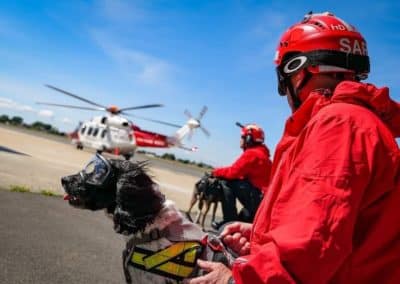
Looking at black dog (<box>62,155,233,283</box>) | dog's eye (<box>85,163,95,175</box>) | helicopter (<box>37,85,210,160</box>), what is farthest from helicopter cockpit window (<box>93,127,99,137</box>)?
black dog (<box>62,155,233,283</box>)

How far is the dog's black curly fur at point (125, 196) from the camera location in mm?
2902

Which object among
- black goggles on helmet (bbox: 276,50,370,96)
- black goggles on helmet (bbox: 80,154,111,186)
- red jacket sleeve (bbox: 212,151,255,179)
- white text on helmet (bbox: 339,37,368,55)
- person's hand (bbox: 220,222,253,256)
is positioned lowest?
person's hand (bbox: 220,222,253,256)

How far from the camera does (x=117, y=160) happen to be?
3195 mm

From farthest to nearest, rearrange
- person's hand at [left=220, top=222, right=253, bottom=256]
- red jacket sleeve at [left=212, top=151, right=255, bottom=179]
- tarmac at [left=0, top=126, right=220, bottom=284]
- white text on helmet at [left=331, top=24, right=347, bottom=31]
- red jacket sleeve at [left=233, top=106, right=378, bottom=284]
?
red jacket sleeve at [left=212, top=151, right=255, bottom=179] < tarmac at [left=0, top=126, right=220, bottom=284] < person's hand at [left=220, top=222, right=253, bottom=256] < white text on helmet at [left=331, top=24, right=347, bottom=31] < red jacket sleeve at [left=233, top=106, right=378, bottom=284]

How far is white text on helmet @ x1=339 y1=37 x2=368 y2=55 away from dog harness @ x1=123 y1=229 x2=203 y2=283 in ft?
5.49

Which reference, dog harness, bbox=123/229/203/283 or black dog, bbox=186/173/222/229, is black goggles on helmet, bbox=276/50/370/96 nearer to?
dog harness, bbox=123/229/203/283

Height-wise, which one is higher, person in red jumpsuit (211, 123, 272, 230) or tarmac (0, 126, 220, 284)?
person in red jumpsuit (211, 123, 272, 230)

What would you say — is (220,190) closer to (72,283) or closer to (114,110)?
(72,283)

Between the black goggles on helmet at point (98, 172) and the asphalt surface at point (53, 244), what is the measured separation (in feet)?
6.52

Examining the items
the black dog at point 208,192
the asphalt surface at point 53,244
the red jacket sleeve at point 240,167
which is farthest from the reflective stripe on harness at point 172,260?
the black dog at point 208,192

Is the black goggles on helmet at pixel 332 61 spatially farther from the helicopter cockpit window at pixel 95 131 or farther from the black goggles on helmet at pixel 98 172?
the helicopter cockpit window at pixel 95 131

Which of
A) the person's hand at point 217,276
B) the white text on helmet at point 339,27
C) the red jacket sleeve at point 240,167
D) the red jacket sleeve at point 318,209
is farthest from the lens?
the red jacket sleeve at point 240,167

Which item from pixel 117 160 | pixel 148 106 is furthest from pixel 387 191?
pixel 148 106

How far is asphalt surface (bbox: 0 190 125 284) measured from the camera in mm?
4816
